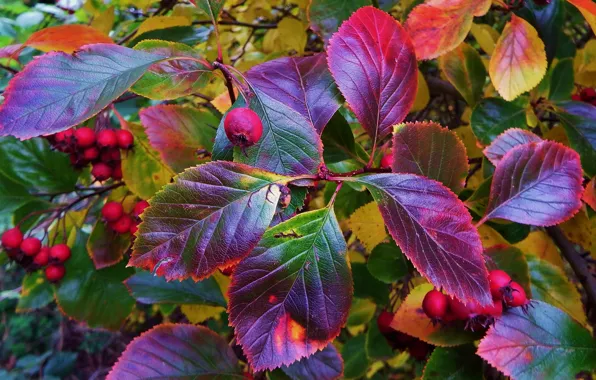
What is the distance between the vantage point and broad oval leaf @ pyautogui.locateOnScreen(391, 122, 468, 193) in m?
0.66

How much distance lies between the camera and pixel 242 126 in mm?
558

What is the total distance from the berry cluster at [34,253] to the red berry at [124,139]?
39 cm

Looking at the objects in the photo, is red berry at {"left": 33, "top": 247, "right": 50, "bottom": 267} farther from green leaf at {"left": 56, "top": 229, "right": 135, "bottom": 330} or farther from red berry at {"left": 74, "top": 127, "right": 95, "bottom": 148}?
red berry at {"left": 74, "top": 127, "right": 95, "bottom": 148}

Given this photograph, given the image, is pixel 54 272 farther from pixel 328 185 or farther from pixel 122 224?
pixel 328 185

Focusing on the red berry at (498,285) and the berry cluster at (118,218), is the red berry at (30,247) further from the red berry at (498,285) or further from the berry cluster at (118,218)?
the red berry at (498,285)

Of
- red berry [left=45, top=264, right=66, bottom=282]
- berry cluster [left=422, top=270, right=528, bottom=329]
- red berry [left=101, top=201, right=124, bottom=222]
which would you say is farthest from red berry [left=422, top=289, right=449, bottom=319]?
red berry [left=45, top=264, right=66, bottom=282]

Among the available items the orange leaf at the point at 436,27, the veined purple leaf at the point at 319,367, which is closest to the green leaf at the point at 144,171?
the veined purple leaf at the point at 319,367

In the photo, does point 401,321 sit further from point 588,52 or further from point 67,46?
point 588,52

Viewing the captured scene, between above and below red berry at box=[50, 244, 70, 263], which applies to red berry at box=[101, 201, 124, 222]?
above

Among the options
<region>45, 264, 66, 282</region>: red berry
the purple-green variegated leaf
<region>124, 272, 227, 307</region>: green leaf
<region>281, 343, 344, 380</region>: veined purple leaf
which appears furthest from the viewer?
<region>45, 264, 66, 282</region>: red berry

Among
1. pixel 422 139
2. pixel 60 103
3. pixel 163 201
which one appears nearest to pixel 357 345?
pixel 422 139

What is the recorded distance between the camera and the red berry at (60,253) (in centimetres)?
121

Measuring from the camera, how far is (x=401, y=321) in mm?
783

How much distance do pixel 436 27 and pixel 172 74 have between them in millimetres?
498
